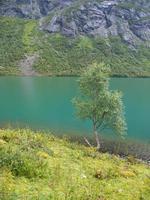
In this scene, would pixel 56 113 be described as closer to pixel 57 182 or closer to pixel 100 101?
pixel 100 101

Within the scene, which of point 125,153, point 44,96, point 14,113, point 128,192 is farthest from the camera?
point 44,96

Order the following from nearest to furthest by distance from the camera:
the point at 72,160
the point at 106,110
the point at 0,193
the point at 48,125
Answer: the point at 0,193
the point at 72,160
the point at 106,110
the point at 48,125

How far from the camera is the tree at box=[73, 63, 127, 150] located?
6031 cm

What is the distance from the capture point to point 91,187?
23219 mm

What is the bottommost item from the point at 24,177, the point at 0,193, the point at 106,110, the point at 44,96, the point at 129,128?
the point at 44,96

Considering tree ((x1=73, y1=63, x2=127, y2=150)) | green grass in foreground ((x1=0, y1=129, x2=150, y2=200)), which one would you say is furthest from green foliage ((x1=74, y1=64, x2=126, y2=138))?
Answer: green grass in foreground ((x1=0, y1=129, x2=150, y2=200))

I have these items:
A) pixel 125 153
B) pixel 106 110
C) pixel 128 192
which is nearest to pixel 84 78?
pixel 106 110

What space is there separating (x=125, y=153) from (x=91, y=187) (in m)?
41.6

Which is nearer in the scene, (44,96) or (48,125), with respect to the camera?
(48,125)

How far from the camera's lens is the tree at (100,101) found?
60.3 m

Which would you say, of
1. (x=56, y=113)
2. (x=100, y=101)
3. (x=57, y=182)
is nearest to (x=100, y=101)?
(x=100, y=101)

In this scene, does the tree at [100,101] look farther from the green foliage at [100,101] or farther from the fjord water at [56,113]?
the fjord water at [56,113]

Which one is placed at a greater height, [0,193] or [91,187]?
[0,193]

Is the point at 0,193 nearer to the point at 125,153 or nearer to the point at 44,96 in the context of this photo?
the point at 125,153
